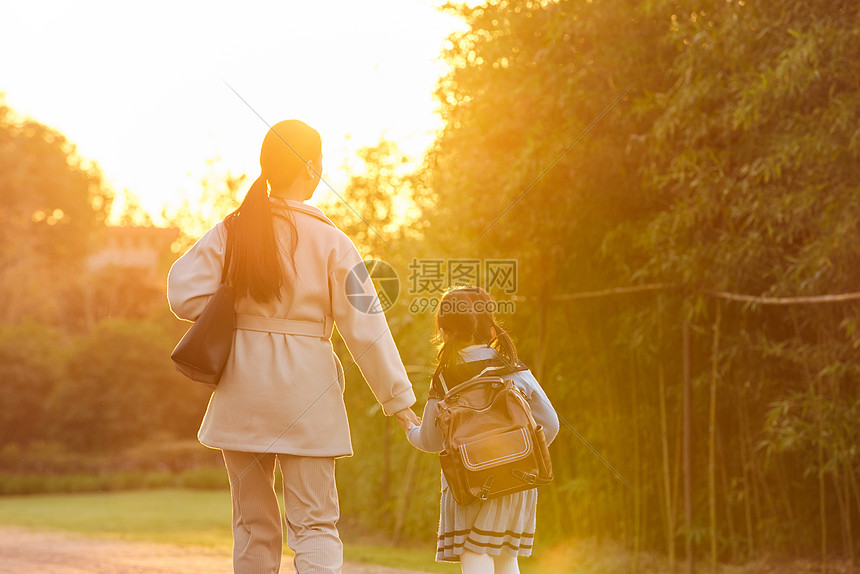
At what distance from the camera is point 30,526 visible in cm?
870

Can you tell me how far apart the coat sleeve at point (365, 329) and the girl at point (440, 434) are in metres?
0.19

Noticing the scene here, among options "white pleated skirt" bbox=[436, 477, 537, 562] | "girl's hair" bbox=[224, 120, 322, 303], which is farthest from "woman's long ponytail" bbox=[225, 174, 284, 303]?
"white pleated skirt" bbox=[436, 477, 537, 562]

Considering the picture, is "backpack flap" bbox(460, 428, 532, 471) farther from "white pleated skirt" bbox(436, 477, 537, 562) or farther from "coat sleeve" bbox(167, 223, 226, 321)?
"coat sleeve" bbox(167, 223, 226, 321)

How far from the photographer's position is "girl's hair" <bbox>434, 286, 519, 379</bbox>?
276 centimetres

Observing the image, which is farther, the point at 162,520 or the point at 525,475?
the point at 162,520

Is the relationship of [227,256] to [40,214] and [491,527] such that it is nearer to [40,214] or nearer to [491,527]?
[491,527]

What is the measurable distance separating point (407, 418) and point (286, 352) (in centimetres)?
41

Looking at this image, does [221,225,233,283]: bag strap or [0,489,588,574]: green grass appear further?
[0,489,588,574]: green grass

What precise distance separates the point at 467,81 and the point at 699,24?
1.64m

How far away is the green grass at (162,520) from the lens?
6066 mm

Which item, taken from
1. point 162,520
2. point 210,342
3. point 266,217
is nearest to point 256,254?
point 266,217

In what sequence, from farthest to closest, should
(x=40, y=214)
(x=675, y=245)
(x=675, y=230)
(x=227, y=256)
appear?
(x=40, y=214)
(x=675, y=245)
(x=675, y=230)
(x=227, y=256)

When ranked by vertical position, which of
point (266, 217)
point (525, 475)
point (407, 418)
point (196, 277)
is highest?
point (266, 217)

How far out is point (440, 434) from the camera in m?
2.74
